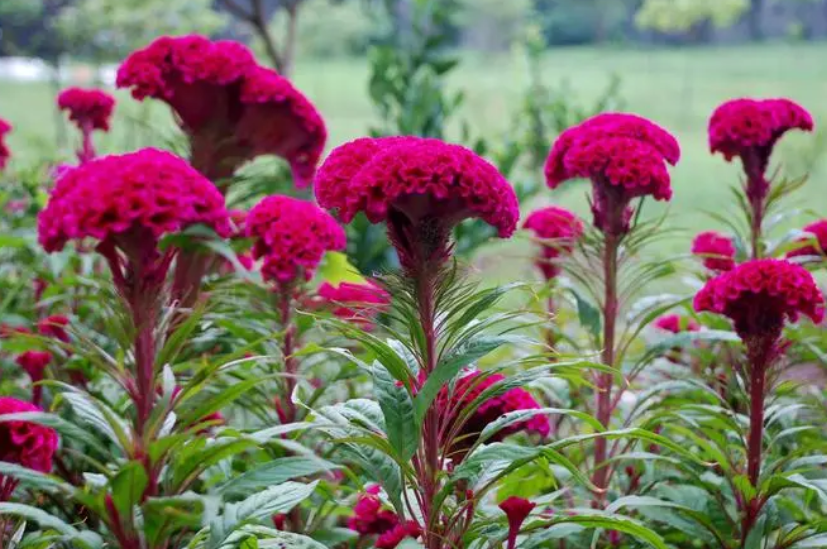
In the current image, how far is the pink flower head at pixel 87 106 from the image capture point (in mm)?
1854

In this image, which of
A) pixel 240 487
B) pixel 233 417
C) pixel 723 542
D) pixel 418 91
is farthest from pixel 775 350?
pixel 418 91

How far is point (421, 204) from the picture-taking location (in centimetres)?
94

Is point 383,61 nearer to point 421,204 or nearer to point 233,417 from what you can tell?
point 233,417

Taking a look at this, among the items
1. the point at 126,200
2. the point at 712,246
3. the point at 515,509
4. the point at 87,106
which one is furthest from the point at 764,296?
the point at 87,106

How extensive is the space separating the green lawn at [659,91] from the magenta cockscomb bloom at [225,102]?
2.77 metres

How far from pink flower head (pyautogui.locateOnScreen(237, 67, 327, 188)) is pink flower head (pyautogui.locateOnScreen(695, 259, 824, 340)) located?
71 centimetres

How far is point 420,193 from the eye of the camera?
91cm

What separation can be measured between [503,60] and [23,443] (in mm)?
5093

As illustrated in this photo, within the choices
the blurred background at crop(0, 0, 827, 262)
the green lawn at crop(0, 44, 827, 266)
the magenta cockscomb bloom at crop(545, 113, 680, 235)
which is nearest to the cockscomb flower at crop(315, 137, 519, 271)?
the magenta cockscomb bloom at crop(545, 113, 680, 235)

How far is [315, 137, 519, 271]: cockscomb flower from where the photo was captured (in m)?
0.91

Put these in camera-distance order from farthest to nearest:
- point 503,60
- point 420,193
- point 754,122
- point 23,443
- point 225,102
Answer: point 503,60 → point 225,102 → point 754,122 → point 23,443 → point 420,193

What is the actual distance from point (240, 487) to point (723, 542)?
0.58 meters

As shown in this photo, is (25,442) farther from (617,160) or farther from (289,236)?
(617,160)

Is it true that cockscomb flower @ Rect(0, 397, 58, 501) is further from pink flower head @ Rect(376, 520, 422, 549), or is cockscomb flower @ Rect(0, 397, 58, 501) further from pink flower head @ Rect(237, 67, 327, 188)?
pink flower head @ Rect(237, 67, 327, 188)
